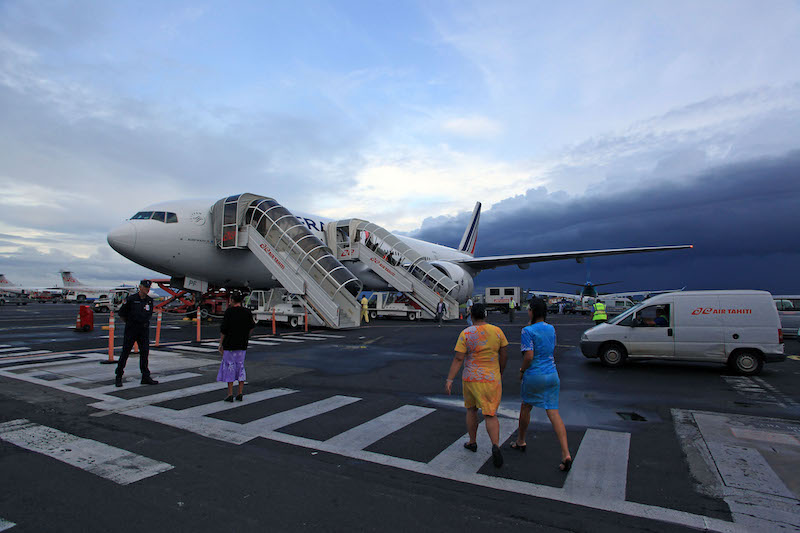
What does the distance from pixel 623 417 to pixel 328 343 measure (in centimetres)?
946

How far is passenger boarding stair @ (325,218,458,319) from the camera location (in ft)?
80.3

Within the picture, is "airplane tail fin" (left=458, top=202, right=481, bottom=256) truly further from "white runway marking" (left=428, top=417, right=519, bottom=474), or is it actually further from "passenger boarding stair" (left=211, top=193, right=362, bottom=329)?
"white runway marking" (left=428, top=417, right=519, bottom=474)

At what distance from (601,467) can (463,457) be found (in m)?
1.32

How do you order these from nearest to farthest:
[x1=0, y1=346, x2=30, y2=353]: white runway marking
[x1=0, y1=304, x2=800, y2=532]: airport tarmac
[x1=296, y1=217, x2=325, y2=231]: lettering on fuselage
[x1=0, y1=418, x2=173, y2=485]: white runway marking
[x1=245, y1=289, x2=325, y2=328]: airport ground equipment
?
[x1=0, y1=304, x2=800, y2=532]: airport tarmac → [x1=0, y1=418, x2=173, y2=485]: white runway marking → [x1=0, y1=346, x2=30, y2=353]: white runway marking → [x1=245, y1=289, x2=325, y2=328]: airport ground equipment → [x1=296, y1=217, x2=325, y2=231]: lettering on fuselage

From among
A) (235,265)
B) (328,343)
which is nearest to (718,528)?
(328,343)

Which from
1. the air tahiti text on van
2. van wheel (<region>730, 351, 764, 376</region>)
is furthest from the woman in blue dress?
van wheel (<region>730, 351, 764, 376</region>)

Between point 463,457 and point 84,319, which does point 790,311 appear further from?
point 84,319

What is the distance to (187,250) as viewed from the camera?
17.7 meters

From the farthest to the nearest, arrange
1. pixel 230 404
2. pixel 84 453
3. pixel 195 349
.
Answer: pixel 195 349 < pixel 230 404 < pixel 84 453

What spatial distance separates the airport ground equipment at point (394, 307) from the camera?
2583cm

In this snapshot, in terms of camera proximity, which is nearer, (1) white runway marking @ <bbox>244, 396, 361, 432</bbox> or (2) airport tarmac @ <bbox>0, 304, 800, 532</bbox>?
(2) airport tarmac @ <bbox>0, 304, 800, 532</bbox>

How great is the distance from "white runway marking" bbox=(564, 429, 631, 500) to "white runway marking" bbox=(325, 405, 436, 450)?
81.3 inches

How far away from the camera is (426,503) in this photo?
3428 mm

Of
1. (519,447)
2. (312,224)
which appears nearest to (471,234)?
(312,224)
